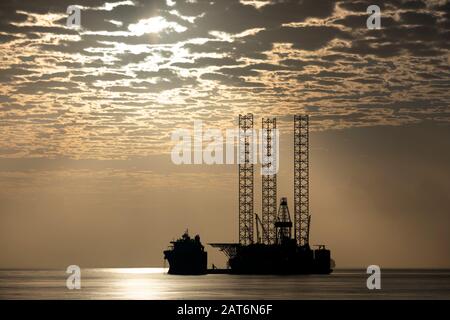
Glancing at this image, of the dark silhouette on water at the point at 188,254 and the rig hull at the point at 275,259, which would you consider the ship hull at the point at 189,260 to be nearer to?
the dark silhouette on water at the point at 188,254

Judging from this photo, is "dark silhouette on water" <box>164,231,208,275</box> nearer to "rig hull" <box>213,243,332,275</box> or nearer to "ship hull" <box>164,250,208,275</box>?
"ship hull" <box>164,250,208,275</box>

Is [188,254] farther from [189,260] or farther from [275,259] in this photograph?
[275,259]

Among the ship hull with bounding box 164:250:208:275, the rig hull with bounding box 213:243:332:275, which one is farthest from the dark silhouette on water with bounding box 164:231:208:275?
the rig hull with bounding box 213:243:332:275

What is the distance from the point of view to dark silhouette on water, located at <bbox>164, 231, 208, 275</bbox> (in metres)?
190

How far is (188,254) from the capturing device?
19288 cm

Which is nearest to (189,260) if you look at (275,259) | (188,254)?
(188,254)
